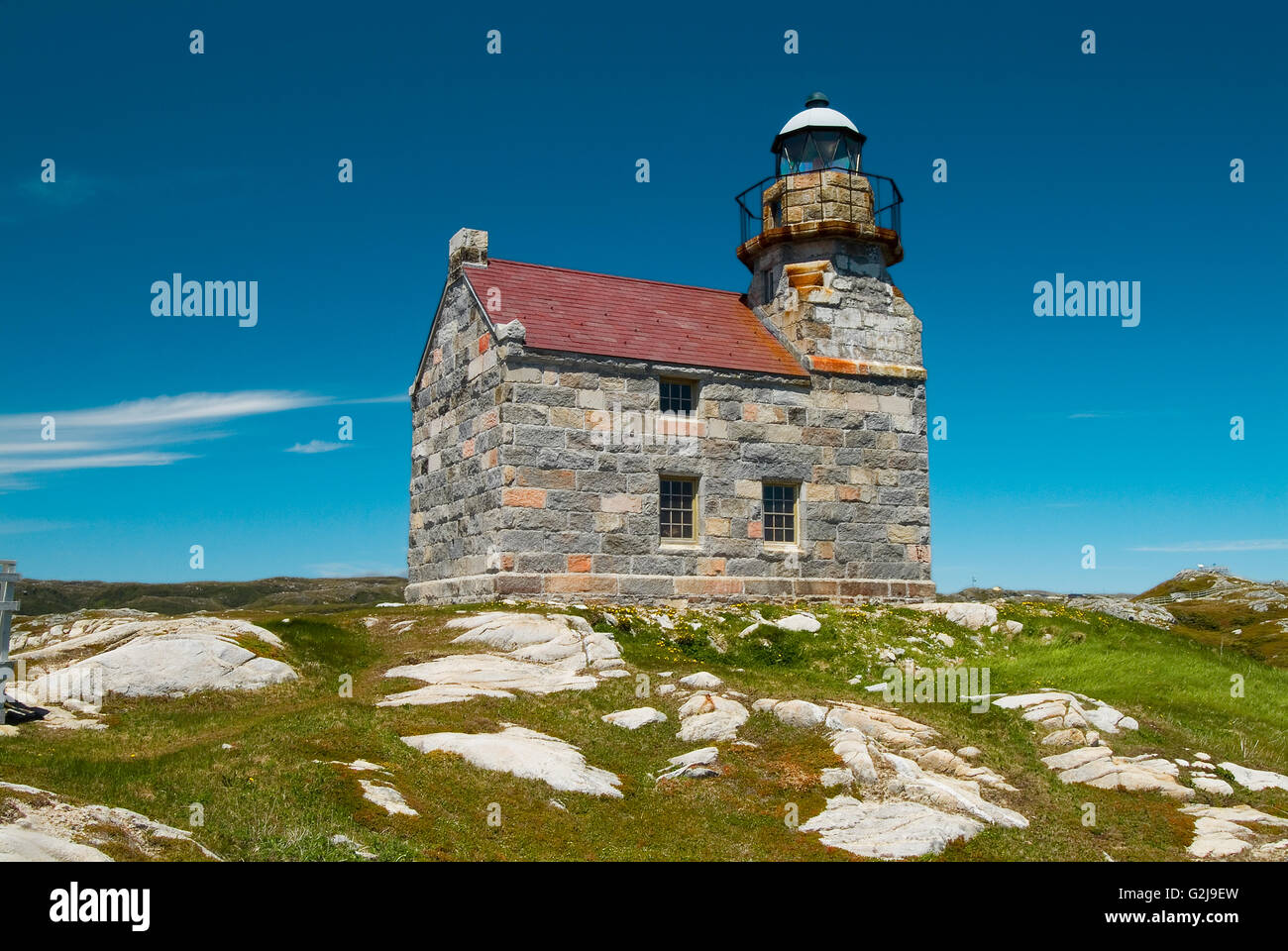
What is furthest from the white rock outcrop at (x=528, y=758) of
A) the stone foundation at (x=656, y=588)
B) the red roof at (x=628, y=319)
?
the red roof at (x=628, y=319)

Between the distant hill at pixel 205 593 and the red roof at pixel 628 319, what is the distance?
272 feet

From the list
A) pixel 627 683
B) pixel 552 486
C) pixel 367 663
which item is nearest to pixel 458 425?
pixel 552 486

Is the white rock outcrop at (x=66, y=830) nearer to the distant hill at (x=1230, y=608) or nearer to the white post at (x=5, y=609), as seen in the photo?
the white post at (x=5, y=609)

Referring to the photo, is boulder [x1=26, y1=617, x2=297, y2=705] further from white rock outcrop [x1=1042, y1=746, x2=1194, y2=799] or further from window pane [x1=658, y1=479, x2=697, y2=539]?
white rock outcrop [x1=1042, y1=746, x2=1194, y2=799]

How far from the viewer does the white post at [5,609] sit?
13828 millimetres

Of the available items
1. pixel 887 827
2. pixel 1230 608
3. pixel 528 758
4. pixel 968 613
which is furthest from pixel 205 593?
pixel 887 827

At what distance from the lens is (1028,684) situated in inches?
808

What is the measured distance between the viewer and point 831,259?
2853 centimetres

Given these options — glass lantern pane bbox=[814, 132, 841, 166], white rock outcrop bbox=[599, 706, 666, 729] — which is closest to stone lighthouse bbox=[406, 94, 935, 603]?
glass lantern pane bbox=[814, 132, 841, 166]

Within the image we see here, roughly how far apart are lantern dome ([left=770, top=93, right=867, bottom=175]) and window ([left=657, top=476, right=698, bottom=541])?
9953 millimetres

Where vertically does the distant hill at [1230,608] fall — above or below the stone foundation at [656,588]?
below

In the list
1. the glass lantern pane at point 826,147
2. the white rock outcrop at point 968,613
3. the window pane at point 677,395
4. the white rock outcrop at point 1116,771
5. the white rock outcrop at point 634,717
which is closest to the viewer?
the white rock outcrop at point 1116,771

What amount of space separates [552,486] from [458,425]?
3709 millimetres

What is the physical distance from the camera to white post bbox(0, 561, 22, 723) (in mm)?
13828
